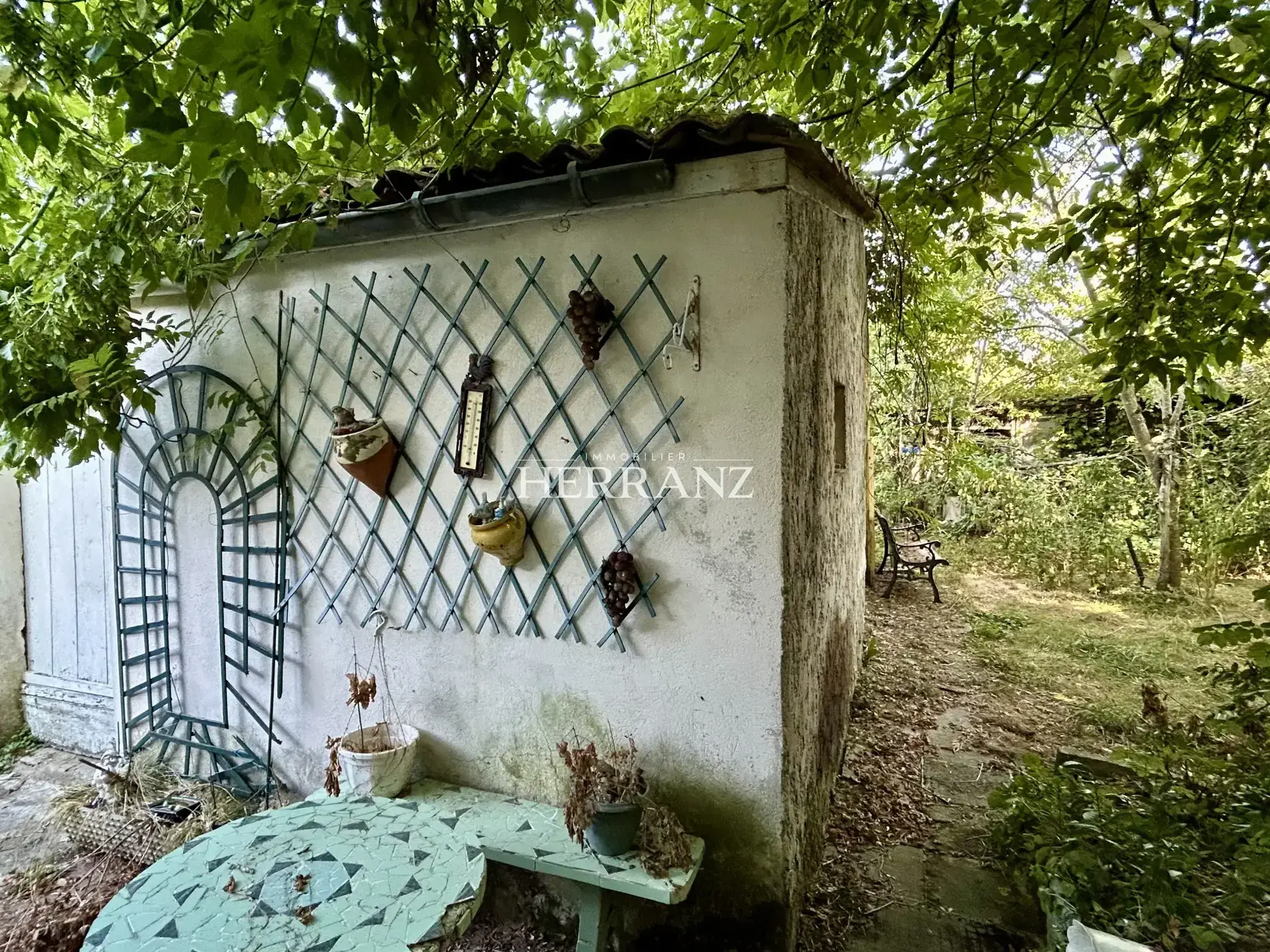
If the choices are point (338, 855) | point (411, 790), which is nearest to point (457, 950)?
point (411, 790)

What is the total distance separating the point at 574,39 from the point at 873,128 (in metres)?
1.39

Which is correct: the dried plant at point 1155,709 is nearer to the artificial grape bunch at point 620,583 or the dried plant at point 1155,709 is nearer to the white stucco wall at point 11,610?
the artificial grape bunch at point 620,583

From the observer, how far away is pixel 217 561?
289cm

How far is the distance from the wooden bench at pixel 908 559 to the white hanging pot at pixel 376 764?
17.1ft

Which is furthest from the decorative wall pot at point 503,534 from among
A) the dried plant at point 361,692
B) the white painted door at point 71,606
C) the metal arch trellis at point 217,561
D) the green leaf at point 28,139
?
the white painted door at point 71,606

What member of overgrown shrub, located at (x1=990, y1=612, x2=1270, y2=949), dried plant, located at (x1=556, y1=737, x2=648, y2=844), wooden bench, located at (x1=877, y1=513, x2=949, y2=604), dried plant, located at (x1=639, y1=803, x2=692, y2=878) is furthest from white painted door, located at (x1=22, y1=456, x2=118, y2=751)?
wooden bench, located at (x1=877, y1=513, x2=949, y2=604)

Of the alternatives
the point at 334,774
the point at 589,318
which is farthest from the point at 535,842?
the point at 589,318

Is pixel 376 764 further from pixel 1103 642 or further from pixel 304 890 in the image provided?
pixel 1103 642

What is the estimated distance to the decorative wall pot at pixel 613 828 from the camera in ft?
6.39

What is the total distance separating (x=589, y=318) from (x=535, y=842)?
171 centimetres

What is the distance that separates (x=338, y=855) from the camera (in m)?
1.81

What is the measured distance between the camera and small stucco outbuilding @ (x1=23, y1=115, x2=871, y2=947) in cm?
202

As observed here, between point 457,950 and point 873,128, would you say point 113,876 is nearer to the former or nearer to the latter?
point 457,950

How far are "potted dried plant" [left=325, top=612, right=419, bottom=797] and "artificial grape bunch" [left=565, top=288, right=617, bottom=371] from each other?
138cm
